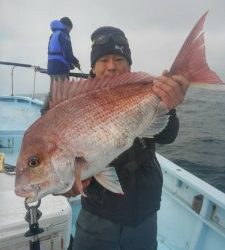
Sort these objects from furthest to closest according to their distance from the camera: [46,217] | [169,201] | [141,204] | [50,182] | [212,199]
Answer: [169,201] < [212,199] < [46,217] < [141,204] < [50,182]

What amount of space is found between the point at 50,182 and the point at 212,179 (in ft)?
25.0

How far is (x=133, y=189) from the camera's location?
2.58 m

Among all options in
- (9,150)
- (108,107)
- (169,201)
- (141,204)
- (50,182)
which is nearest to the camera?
(50,182)

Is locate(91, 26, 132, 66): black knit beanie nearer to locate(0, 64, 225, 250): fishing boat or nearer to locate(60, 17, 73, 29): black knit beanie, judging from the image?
locate(0, 64, 225, 250): fishing boat

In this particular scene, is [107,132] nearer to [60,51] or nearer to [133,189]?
[133,189]

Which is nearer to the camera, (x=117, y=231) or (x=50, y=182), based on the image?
(x=50, y=182)

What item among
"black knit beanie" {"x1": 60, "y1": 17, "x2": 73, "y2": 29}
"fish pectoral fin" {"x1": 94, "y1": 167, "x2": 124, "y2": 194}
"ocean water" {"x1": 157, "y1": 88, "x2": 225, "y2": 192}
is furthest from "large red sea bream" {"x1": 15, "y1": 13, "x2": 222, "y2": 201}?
"black knit beanie" {"x1": 60, "y1": 17, "x2": 73, "y2": 29}

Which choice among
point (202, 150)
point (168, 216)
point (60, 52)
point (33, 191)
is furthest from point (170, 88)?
point (202, 150)

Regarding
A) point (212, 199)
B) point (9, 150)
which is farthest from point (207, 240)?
point (9, 150)

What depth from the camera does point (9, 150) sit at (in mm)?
6441

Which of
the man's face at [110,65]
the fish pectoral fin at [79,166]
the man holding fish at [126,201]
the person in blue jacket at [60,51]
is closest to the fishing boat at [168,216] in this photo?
the man holding fish at [126,201]

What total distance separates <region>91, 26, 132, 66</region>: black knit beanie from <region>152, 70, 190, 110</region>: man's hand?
28.8 inches

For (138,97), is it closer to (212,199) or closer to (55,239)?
(55,239)

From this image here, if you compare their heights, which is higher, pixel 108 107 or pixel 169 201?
pixel 108 107
